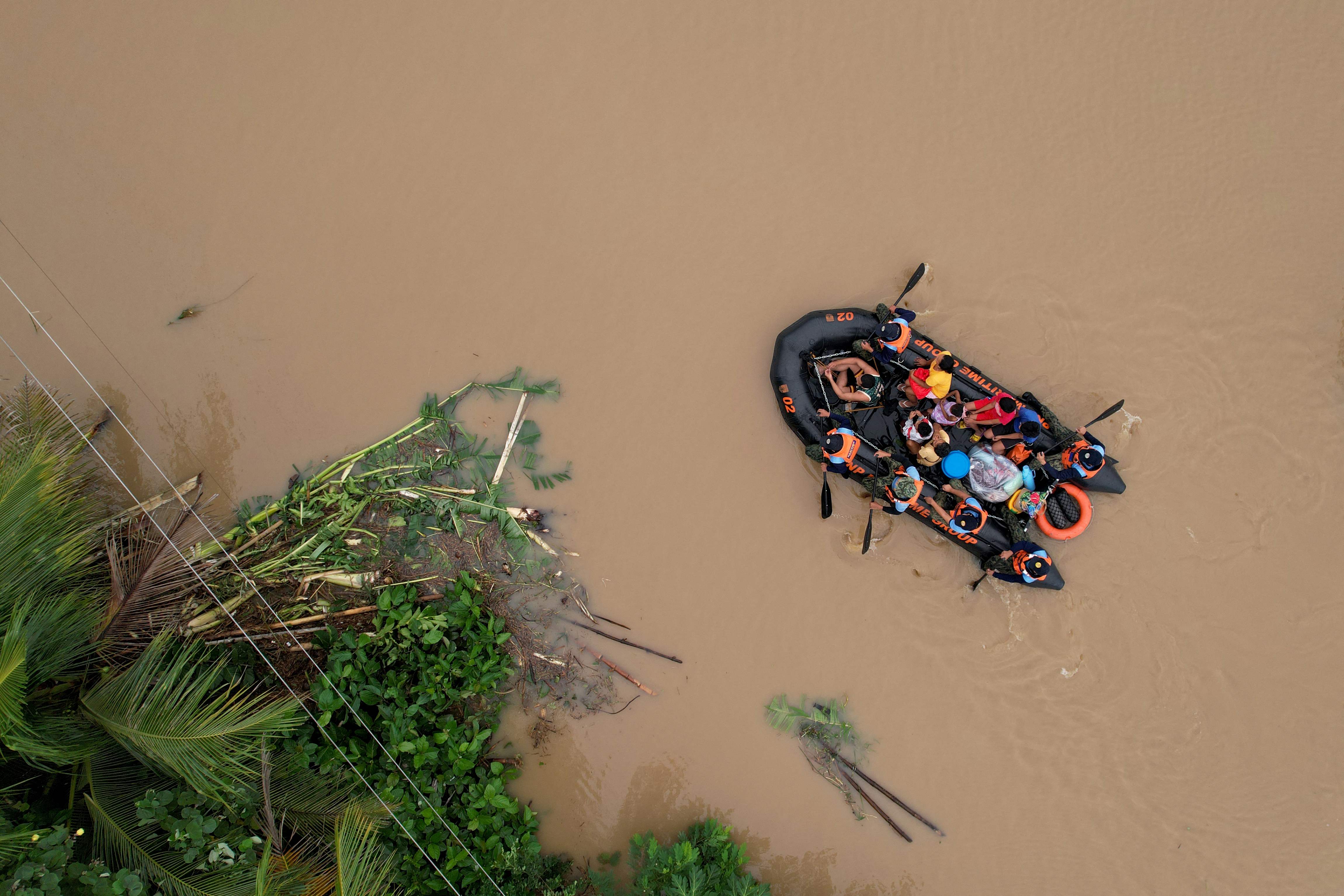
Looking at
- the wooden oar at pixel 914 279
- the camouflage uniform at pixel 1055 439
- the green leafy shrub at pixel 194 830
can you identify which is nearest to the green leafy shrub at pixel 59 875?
the green leafy shrub at pixel 194 830

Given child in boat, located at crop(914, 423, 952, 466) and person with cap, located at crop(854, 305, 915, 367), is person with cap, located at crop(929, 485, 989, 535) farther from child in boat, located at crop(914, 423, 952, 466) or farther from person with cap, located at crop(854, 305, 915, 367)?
person with cap, located at crop(854, 305, 915, 367)

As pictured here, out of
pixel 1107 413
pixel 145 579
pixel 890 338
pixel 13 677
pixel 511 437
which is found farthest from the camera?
pixel 511 437

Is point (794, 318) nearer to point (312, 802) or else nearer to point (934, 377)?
point (934, 377)

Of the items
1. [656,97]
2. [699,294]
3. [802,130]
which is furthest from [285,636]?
[802,130]

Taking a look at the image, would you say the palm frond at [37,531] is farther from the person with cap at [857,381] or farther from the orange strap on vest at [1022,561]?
the orange strap on vest at [1022,561]

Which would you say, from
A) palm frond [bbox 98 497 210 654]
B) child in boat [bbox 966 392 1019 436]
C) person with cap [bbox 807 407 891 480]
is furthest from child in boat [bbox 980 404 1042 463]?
palm frond [bbox 98 497 210 654]

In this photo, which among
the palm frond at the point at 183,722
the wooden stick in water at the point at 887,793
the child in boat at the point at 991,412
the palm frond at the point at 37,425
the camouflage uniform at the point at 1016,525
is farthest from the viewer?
the wooden stick in water at the point at 887,793

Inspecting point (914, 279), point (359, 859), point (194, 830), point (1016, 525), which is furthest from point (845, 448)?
point (194, 830)
